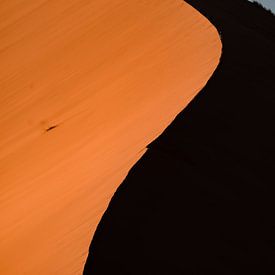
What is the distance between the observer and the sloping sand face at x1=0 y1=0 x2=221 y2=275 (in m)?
3.44

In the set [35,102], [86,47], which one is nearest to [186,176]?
[35,102]

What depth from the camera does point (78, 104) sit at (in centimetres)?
517

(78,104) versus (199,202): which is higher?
(78,104)

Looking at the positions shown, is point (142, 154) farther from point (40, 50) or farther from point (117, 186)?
point (40, 50)

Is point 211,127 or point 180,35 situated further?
point 180,35

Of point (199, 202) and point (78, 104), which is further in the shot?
point (78, 104)

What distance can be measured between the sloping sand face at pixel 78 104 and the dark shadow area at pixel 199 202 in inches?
7.2

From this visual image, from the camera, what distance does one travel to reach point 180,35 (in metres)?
5.95

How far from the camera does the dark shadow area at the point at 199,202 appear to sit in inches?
114

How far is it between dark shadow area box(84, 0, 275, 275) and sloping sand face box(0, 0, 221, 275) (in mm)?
183

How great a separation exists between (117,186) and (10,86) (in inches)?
143

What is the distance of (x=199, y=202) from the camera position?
3281 mm

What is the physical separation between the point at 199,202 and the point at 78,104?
2.43 m

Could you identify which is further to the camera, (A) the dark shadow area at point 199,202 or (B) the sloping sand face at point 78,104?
(B) the sloping sand face at point 78,104
